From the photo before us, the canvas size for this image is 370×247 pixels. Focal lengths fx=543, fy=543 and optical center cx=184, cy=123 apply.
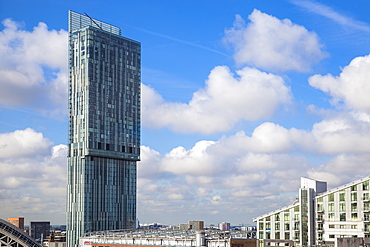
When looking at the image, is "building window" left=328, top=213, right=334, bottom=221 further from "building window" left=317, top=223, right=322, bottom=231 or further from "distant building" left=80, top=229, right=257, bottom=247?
"distant building" left=80, top=229, right=257, bottom=247

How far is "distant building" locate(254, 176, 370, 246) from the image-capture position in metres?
169

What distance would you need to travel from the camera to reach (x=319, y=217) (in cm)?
17800

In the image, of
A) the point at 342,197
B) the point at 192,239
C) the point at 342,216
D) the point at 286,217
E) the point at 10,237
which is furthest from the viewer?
the point at 10,237

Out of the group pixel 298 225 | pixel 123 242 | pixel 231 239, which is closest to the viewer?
pixel 231 239

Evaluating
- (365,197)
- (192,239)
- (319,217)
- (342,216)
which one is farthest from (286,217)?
(192,239)

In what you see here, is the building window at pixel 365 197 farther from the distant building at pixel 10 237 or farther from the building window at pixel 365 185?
the distant building at pixel 10 237

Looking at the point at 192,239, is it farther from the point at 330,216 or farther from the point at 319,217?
the point at 330,216

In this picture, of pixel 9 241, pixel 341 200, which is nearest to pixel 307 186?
pixel 341 200

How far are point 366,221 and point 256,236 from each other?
123 ft

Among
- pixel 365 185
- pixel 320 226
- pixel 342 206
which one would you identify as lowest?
pixel 320 226

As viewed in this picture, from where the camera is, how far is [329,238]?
176 meters

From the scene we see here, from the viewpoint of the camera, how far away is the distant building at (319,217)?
556ft

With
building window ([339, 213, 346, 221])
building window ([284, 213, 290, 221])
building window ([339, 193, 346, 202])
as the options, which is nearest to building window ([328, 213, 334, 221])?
building window ([339, 213, 346, 221])

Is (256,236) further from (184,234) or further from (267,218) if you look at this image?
(184,234)
